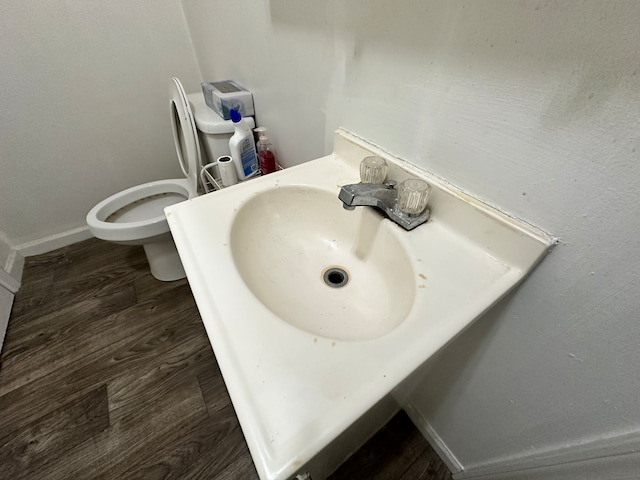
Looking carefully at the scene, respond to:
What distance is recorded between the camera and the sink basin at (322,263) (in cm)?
47

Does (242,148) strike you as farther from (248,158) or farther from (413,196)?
(413,196)

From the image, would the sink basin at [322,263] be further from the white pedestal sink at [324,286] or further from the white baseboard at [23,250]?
the white baseboard at [23,250]

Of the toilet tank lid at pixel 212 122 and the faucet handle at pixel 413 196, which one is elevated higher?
the faucet handle at pixel 413 196

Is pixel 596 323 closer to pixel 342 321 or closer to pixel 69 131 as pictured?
Result: pixel 342 321

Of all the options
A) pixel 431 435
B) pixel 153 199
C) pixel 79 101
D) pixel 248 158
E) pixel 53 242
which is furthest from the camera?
pixel 53 242

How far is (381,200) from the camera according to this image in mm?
501

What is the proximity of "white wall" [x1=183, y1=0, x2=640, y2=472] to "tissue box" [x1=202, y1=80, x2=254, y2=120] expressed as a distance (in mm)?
346

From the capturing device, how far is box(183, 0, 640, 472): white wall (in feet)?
0.99

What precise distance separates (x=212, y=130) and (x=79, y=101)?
78 cm

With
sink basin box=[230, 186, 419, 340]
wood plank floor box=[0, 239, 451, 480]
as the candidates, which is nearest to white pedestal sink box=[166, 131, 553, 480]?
sink basin box=[230, 186, 419, 340]

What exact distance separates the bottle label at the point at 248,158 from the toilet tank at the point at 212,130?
0.42ft

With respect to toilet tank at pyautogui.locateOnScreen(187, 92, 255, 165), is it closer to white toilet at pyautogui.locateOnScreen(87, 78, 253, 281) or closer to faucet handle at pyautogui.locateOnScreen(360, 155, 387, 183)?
white toilet at pyautogui.locateOnScreen(87, 78, 253, 281)

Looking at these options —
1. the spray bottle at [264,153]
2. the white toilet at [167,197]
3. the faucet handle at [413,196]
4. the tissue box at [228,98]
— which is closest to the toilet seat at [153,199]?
the white toilet at [167,197]

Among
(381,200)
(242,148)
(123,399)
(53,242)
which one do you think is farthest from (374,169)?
(53,242)
